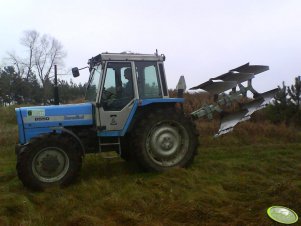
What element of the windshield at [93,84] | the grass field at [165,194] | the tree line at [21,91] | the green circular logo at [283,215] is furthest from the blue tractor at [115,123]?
the tree line at [21,91]

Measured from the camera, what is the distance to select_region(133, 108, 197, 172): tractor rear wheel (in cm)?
787

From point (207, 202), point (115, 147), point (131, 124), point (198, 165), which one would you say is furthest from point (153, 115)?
point (207, 202)

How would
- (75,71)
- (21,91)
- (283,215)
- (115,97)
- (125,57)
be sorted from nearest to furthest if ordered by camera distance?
1. (283,215)
2. (115,97)
3. (125,57)
4. (75,71)
5. (21,91)

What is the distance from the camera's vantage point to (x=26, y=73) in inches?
1796

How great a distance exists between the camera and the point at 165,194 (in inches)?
257

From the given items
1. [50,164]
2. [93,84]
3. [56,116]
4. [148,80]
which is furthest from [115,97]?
[50,164]

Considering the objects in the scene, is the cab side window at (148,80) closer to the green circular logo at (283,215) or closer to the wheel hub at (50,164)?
the wheel hub at (50,164)

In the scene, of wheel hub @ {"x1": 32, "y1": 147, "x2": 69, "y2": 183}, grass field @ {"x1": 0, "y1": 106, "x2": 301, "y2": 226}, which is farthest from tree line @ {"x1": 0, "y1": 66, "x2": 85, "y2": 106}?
wheel hub @ {"x1": 32, "y1": 147, "x2": 69, "y2": 183}

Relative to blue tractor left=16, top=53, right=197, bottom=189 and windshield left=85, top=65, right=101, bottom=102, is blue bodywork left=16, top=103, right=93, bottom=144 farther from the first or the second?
windshield left=85, top=65, right=101, bottom=102

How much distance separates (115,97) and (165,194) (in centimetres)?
226

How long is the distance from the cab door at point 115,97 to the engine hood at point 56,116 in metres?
0.29

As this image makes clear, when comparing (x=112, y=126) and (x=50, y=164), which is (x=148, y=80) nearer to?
(x=112, y=126)

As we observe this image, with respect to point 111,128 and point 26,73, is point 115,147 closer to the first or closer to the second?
point 111,128

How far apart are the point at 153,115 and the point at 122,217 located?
283cm
